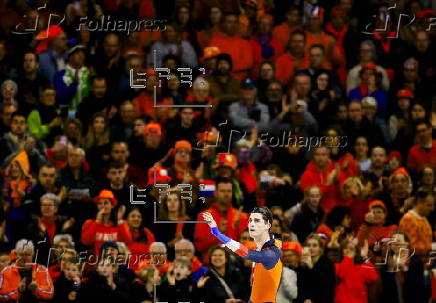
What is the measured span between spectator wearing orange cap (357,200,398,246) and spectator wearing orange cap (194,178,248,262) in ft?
4.77

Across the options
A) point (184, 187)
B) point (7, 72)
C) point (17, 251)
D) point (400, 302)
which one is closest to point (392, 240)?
point (400, 302)

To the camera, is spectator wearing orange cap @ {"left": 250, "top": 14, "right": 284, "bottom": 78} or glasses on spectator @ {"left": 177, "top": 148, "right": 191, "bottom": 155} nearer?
glasses on spectator @ {"left": 177, "top": 148, "right": 191, "bottom": 155}

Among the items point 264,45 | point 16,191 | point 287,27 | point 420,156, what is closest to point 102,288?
point 16,191

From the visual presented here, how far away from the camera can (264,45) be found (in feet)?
64.4

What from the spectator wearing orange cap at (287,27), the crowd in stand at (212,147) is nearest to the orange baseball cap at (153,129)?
the crowd in stand at (212,147)

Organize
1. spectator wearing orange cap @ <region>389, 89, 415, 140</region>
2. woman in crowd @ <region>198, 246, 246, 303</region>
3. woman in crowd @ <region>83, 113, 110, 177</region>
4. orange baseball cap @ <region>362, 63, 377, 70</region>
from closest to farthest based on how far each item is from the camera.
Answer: woman in crowd @ <region>198, 246, 246, 303</region>
woman in crowd @ <region>83, 113, 110, 177</region>
spectator wearing orange cap @ <region>389, 89, 415, 140</region>
orange baseball cap @ <region>362, 63, 377, 70</region>

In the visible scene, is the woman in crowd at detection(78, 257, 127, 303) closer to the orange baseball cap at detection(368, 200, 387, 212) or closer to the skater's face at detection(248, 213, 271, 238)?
the orange baseball cap at detection(368, 200, 387, 212)

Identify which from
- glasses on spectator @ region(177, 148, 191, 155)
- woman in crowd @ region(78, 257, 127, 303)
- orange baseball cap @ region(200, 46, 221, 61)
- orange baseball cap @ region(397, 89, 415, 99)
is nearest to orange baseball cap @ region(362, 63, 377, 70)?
orange baseball cap @ region(397, 89, 415, 99)

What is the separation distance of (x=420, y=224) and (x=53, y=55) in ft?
18.1

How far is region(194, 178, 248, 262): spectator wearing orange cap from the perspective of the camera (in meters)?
16.8

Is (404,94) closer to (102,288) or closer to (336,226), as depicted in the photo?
(336,226)

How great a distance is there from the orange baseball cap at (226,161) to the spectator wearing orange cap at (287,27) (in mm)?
2604

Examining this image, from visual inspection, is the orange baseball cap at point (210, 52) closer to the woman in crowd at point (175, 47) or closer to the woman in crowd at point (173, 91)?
the woman in crowd at point (175, 47)

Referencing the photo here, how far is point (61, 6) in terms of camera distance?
1977cm
